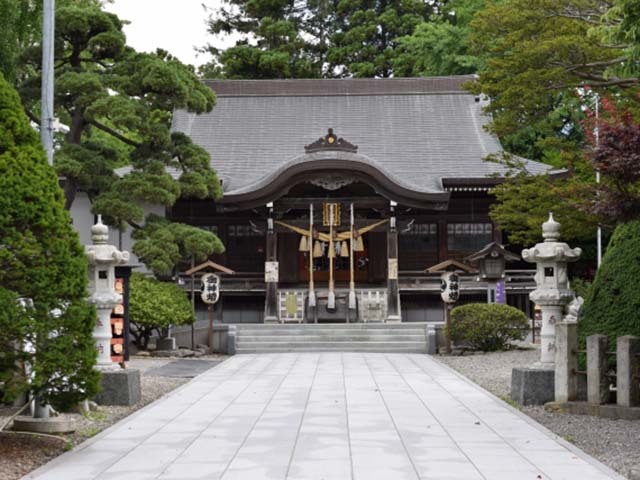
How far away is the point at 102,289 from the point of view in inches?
463

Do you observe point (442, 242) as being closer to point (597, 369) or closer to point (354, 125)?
point (354, 125)

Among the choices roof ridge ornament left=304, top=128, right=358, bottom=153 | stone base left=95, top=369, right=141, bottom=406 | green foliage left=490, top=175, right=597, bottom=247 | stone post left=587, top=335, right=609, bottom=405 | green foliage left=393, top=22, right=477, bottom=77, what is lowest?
stone base left=95, top=369, right=141, bottom=406

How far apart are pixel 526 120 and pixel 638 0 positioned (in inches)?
371

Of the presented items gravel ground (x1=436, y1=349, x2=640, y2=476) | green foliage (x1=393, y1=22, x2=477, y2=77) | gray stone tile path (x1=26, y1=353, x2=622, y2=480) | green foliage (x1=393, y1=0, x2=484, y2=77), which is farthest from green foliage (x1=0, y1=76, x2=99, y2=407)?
green foliage (x1=393, y1=22, x2=477, y2=77)

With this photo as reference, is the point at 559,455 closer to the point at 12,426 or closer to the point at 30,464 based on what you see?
the point at 30,464

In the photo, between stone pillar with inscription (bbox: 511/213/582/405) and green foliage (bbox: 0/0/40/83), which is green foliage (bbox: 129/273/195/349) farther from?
stone pillar with inscription (bbox: 511/213/582/405)

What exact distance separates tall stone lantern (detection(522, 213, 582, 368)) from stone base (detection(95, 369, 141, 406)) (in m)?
5.14

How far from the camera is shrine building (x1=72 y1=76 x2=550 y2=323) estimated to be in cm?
2447

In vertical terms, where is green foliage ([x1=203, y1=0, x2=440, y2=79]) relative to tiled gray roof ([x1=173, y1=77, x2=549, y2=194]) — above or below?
above

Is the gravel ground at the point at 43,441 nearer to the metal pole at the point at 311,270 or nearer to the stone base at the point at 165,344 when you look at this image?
the stone base at the point at 165,344

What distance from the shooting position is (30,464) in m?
7.43

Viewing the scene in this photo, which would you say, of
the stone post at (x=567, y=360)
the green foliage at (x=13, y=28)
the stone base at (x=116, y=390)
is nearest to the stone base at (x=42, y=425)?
the stone base at (x=116, y=390)

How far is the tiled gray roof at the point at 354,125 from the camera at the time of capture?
92.1 ft

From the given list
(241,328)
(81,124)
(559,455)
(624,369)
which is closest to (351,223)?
(241,328)
